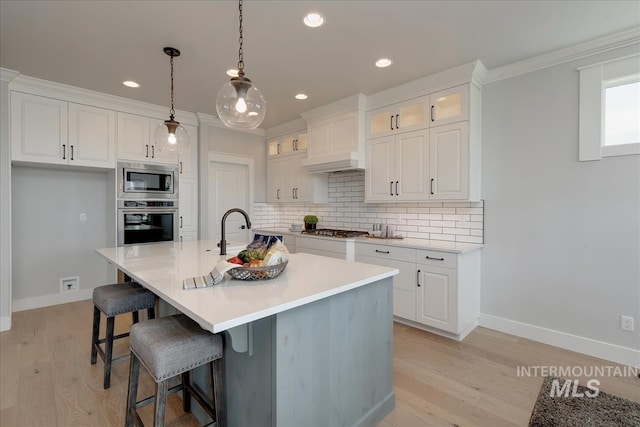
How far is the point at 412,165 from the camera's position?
3.40 meters

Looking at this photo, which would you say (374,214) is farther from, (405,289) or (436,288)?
(436,288)

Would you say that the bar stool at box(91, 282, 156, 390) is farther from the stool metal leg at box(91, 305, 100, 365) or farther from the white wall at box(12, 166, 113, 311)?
the white wall at box(12, 166, 113, 311)

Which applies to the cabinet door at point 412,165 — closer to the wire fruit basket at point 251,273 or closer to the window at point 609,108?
the window at point 609,108

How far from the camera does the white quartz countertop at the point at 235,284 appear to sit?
44.2 inches

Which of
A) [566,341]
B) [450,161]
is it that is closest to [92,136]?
[450,161]

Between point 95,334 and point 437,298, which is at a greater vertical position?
point 437,298

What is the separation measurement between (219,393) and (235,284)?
0.53m

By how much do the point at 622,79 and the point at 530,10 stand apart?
44.4 inches

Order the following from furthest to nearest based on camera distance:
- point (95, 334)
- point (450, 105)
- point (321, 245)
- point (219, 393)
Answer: point (321, 245) < point (450, 105) < point (95, 334) < point (219, 393)

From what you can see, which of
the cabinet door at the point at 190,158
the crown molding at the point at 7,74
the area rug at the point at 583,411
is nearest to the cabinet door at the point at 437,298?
the area rug at the point at 583,411

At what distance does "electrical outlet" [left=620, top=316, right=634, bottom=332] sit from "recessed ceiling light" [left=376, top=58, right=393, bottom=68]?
297cm

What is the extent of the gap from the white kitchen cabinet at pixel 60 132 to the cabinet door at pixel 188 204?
93cm

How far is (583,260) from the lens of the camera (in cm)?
266

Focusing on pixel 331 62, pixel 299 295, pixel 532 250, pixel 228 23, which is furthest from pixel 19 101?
pixel 532 250
